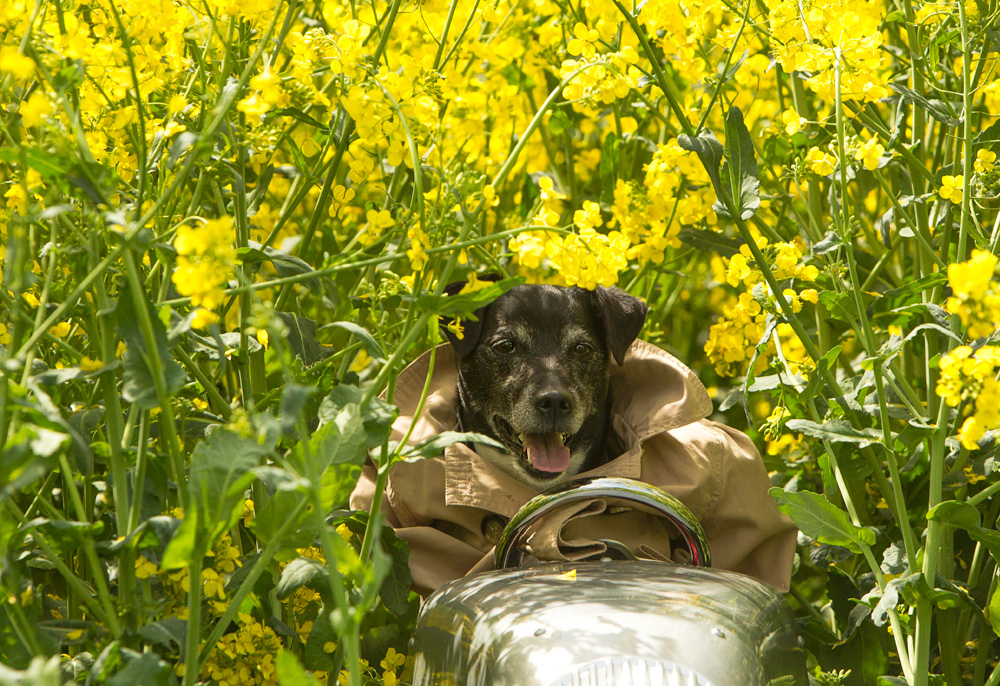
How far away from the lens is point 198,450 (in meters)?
1.14

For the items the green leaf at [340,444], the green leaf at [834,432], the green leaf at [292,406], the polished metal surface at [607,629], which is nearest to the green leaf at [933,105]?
the green leaf at [834,432]

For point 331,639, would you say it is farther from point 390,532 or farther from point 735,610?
point 735,610

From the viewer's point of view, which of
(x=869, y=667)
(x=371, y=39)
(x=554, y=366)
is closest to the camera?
(x=371, y=39)

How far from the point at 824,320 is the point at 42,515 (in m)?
1.94

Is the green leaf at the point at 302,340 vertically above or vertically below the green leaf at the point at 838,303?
below

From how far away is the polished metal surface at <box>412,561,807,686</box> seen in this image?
1.31 m

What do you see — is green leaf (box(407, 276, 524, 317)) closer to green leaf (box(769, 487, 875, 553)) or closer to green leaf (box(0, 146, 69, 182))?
green leaf (box(0, 146, 69, 182))

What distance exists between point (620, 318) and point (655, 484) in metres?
0.48

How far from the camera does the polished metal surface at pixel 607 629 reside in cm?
131

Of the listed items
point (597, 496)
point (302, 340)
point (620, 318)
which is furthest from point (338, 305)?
point (620, 318)

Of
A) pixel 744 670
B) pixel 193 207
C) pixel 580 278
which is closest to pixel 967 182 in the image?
pixel 580 278

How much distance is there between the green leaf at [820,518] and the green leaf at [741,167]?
51cm

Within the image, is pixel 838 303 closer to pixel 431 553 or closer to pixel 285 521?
pixel 431 553

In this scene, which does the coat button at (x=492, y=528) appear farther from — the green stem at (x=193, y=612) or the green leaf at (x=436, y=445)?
the green stem at (x=193, y=612)
